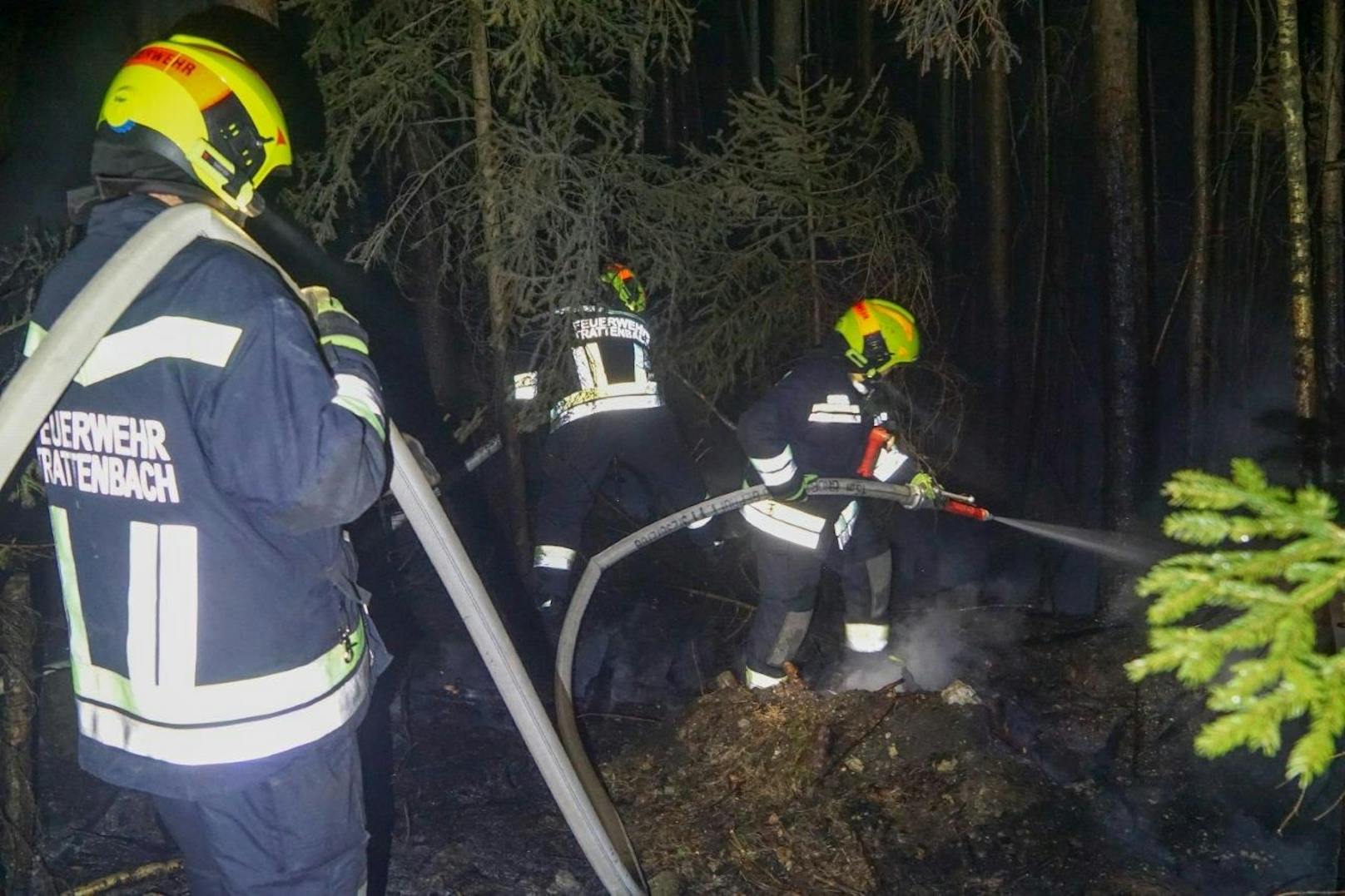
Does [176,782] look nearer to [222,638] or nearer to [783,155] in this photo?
[222,638]

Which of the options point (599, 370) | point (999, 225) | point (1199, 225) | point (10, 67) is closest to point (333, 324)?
point (599, 370)

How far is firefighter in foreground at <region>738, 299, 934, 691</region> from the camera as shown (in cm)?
547

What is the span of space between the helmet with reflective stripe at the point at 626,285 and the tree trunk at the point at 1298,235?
351 cm

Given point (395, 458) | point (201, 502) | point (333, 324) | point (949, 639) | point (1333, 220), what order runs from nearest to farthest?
point (201, 502)
point (333, 324)
point (395, 458)
point (1333, 220)
point (949, 639)

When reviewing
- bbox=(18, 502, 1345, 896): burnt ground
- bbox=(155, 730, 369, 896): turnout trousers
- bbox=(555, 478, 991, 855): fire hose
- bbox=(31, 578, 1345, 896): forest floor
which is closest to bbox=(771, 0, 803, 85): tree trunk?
bbox=(555, 478, 991, 855): fire hose

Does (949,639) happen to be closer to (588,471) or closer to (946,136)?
(588,471)

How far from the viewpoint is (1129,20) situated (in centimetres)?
563

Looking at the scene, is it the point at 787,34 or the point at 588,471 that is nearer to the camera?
the point at 588,471

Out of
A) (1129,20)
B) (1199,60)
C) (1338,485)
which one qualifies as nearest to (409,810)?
(1338,485)

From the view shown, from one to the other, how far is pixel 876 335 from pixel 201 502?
12.9ft

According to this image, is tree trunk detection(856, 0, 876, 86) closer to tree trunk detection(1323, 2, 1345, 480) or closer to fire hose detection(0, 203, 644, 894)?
tree trunk detection(1323, 2, 1345, 480)

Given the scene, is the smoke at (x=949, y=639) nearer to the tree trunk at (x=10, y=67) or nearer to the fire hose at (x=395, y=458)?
the fire hose at (x=395, y=458)

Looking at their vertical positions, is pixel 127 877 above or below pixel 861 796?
above

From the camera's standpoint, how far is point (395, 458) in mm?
2818
